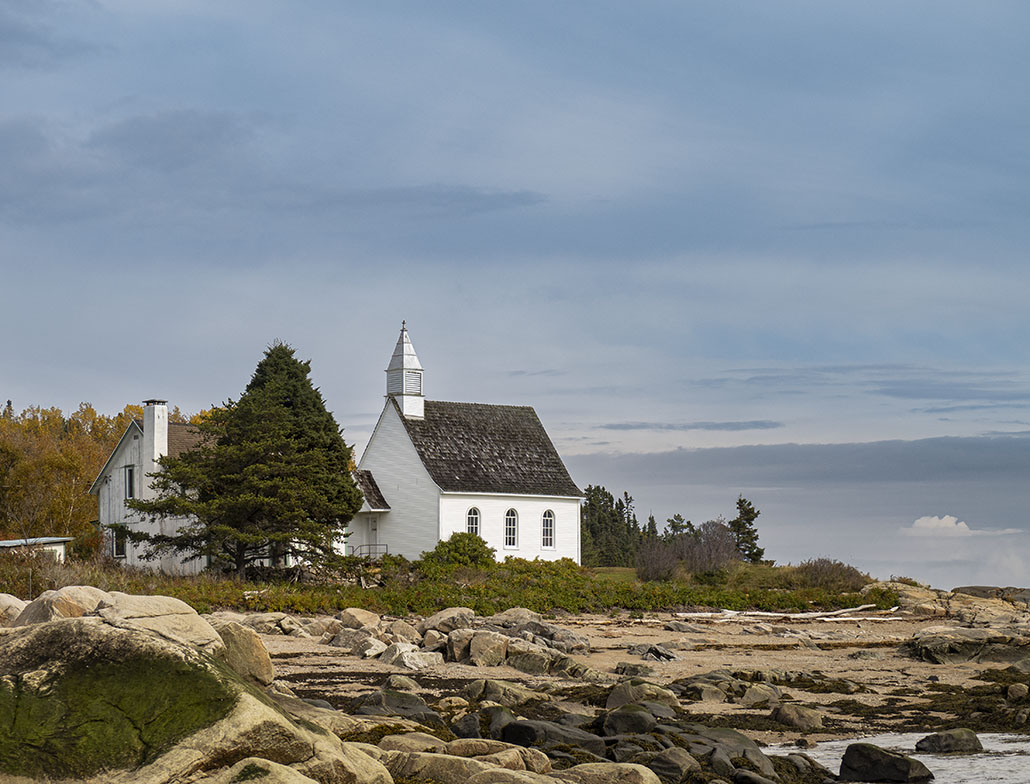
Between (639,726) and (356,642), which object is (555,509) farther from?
(639,726)

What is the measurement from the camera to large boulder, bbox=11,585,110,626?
11.8m

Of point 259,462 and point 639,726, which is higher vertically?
point 259,462

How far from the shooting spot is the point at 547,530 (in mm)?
46094

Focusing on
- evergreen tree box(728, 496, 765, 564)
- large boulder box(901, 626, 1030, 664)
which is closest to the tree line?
evergreen tree box(728, 496, 765, 564)

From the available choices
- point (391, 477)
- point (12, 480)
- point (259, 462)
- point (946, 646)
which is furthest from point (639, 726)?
point (12, 480)

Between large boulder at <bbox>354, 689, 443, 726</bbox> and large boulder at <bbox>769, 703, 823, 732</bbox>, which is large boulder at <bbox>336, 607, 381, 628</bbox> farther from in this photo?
large boulder at <bbox>769, 703, 823, 732</bbox>

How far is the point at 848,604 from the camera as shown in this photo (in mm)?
33469

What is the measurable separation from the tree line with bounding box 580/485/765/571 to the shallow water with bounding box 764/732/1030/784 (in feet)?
86.2

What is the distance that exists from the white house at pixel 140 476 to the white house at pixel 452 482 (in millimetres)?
7943

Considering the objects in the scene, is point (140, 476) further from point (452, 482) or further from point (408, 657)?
point (408, 657)

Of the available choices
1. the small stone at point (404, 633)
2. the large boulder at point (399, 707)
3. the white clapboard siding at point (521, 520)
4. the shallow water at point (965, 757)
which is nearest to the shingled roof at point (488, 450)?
the white clapboard siding at point (521, 520)

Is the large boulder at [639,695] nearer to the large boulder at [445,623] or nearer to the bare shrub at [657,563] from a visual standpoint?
the large boulder at [445,623]

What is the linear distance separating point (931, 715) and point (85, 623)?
11729mm

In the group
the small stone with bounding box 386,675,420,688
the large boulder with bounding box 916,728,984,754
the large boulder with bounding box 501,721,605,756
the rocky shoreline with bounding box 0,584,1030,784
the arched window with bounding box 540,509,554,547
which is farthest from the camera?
the arched window with bounding box 540,509,554,547
